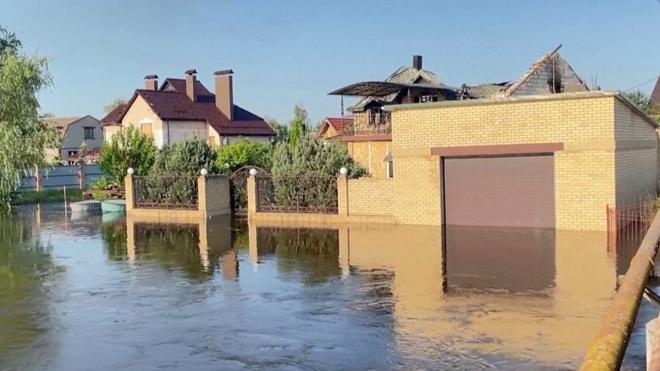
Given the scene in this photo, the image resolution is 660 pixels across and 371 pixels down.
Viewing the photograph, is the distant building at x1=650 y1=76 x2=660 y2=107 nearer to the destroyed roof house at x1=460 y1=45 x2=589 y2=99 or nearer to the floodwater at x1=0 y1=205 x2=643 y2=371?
the destroyed roof house at x1=460 y1=45 x2=589 y2=99

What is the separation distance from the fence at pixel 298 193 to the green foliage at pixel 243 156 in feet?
20.1

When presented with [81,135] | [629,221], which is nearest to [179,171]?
[629,221]

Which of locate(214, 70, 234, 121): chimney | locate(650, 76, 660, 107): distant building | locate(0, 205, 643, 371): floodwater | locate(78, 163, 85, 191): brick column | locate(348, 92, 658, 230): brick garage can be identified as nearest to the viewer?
locate(0, 205, 643, 371): floodwater

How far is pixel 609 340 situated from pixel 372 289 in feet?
34.7

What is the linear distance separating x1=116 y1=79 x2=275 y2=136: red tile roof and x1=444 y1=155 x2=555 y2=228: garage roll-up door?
31.5 metres

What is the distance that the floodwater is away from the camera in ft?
29.0

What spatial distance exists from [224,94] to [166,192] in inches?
990

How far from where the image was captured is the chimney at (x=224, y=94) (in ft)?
172

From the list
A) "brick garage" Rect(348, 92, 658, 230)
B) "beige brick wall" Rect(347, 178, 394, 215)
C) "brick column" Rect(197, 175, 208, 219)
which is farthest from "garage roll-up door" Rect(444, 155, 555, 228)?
"brick column" Rect(197, 175, 208, 219)

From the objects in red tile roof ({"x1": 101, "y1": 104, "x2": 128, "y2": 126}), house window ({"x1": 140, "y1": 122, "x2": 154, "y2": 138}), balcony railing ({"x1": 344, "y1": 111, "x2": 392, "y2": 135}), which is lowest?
balcony railing ({"x1": 344, "y1": 111, "x2": 392, "y2": 135})

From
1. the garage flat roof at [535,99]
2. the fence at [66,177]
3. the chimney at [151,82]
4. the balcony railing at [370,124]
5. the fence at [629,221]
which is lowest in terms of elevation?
the fence at [629,221]

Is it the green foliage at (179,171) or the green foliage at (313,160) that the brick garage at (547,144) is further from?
the green foliage at (179,171)

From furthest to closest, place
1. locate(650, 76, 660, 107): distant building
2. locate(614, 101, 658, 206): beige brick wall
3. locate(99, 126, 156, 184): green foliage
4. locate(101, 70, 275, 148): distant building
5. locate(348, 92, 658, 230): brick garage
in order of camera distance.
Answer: locate(650, 76, 660, 107): distant building, locate(101, 70, 275, 148): distant building, locate(99, 126, 156, 184): green foliage, locate(614, 101, 658, 206): beige brick wall, locate(348, 92, 658, 230): brick garage

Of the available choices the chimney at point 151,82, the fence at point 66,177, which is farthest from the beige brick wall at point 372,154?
the chimney at point 151,82
